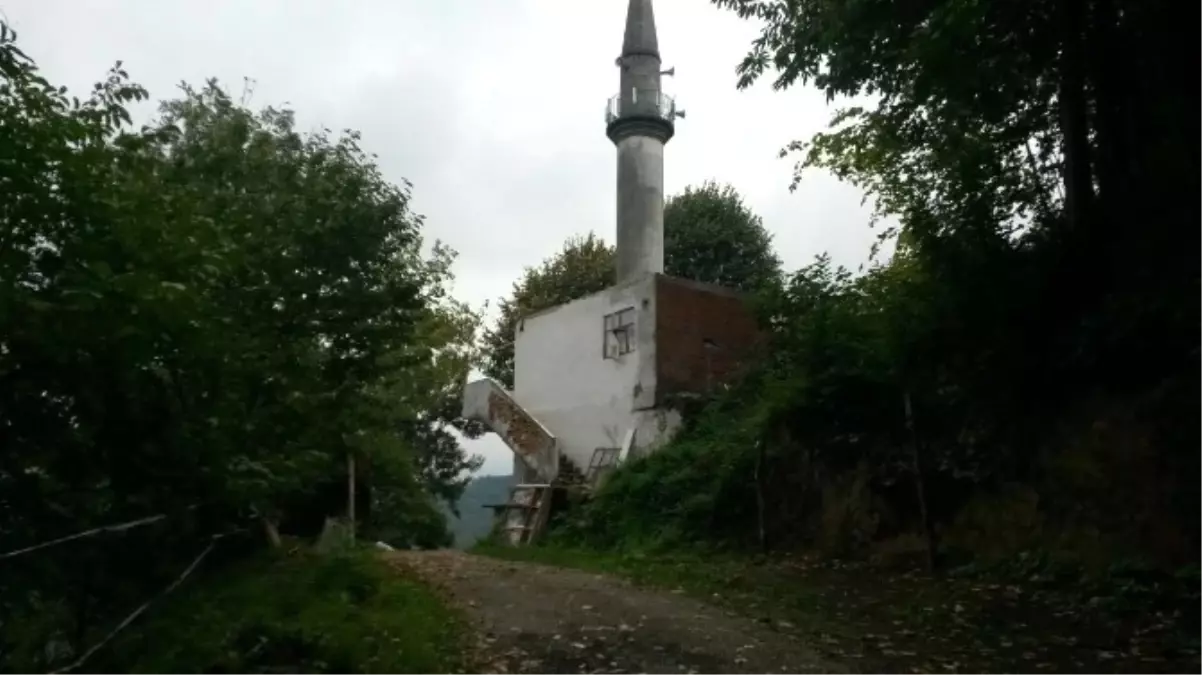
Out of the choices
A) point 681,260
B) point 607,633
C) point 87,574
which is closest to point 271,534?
point 87,574

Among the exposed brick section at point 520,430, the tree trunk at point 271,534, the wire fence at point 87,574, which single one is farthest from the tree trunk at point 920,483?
the exposed brick section at point 520,430

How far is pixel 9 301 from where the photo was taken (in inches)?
223

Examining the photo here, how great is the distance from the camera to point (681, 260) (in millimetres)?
32938

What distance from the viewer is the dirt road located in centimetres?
708

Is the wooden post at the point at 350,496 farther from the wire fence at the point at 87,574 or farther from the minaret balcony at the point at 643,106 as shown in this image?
the minaret balcony at the point at 643,106

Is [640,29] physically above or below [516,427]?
above

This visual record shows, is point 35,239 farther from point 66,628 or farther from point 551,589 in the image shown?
point 551,589

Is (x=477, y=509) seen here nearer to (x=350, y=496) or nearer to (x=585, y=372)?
(x=585, y=372)

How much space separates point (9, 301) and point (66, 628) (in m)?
2.86

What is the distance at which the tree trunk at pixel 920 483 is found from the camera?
10.2m

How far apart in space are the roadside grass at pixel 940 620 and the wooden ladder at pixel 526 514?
8.31 metres

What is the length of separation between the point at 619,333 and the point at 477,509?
6.59 metres

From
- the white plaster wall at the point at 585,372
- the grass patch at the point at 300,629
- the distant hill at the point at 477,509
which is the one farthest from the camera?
the distant hill at the point at 477,509

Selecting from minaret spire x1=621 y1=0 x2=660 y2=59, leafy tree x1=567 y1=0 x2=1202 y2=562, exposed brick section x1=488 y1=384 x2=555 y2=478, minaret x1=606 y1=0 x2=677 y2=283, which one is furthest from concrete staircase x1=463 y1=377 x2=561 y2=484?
minaret spire x1=621 y1=0 x2=660 y2=59
